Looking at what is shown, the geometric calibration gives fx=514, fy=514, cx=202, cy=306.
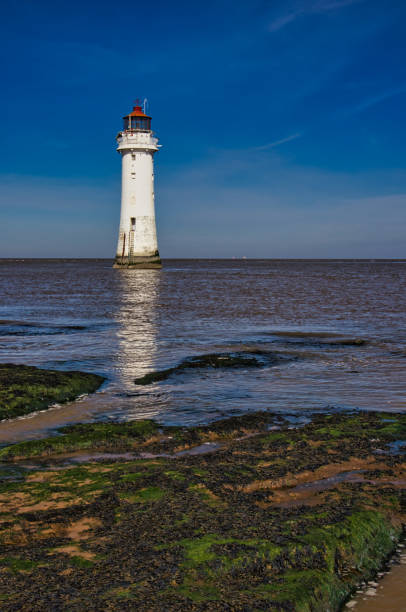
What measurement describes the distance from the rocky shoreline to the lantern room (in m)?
50.8

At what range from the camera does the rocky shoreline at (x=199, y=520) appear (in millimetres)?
3045

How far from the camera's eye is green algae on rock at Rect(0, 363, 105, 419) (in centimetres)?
804

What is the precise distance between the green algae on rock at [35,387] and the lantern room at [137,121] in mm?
46922

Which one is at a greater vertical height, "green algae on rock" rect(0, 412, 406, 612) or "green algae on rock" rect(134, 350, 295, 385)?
"green algae on rock" rect(0, 412, 406, 612)

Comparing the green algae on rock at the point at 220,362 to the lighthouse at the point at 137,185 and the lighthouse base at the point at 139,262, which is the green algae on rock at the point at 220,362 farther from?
the lighthouse base at the point at 139,262

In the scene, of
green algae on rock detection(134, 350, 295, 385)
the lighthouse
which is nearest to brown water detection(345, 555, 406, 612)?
green algae on rock detection(134, 350, 295, 385)

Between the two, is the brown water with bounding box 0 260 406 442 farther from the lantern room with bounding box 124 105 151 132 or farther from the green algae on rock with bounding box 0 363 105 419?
the lantern room with bounding box 124 105 151 132

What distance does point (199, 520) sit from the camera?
3883 mm

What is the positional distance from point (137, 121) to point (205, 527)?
54.0m

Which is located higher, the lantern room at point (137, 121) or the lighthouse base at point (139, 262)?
the lantern room at point (137, 121)

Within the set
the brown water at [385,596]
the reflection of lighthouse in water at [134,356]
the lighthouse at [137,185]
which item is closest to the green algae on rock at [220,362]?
the reflection of lighthouse in water at [134,356]

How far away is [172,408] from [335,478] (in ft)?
11.6

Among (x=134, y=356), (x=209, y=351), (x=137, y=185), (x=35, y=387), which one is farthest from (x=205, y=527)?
(x=137, y=185)

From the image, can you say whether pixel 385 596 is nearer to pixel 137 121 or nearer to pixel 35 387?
pixel 35 387
